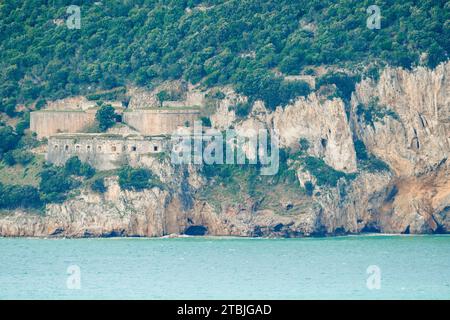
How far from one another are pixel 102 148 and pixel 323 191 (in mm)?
11701

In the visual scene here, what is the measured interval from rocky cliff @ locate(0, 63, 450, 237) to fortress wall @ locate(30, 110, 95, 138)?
5.52m

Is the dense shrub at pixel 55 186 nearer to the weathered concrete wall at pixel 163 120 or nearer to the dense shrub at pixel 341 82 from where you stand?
the weathered concrete wall at pixel 163 120

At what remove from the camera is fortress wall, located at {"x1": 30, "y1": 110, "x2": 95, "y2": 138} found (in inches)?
5497

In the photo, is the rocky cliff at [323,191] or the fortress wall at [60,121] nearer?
the rocky cliff at [323,191]

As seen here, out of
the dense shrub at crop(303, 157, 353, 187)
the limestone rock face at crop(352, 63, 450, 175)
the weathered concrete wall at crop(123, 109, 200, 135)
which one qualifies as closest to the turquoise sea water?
the dense shrub at crop(303, 157, 353, 187)

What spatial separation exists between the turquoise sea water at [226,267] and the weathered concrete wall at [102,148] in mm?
4978

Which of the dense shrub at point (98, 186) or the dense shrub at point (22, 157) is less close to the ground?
the dense shrub at point (22, 157)

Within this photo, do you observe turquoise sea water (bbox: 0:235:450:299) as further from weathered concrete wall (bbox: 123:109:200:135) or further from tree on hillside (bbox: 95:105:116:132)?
tree on hillside (bbox: 95:105:116:132)

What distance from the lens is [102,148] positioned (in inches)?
5394

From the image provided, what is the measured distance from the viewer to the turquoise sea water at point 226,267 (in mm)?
113000

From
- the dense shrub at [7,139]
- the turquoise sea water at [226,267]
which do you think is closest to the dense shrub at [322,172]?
the turquoise sea water at [226,267]

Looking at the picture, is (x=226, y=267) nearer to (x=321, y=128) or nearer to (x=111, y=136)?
(x=321, y=128)

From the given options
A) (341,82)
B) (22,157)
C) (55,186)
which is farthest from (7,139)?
(341,82)

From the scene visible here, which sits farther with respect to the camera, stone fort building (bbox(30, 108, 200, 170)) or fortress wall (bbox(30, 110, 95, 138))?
fortress wall (bbox(30, 110, 95, 138))
